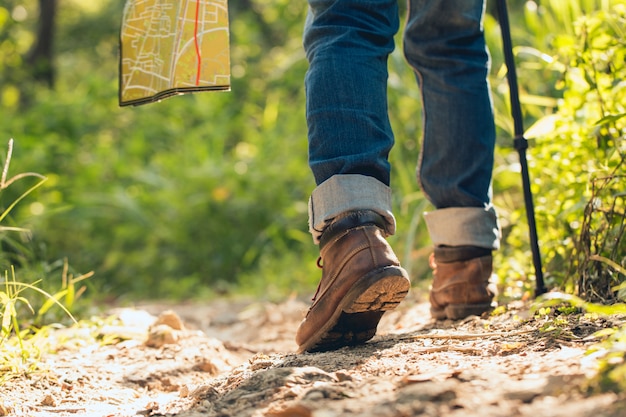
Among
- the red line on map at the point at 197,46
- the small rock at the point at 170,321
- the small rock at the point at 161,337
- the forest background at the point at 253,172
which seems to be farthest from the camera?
the small rock at the point at 170,321

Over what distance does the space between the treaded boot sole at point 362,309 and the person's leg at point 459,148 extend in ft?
1.53

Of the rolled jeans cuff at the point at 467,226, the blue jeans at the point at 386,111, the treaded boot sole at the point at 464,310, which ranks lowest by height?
the treaded boot sole at the point at 464,310

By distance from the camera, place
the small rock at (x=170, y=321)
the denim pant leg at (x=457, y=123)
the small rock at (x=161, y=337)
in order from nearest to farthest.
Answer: the denim pant leg at (x=457, y=123)
the small rock at (x=161, y=337)
the small rock at (x=170, y=321)

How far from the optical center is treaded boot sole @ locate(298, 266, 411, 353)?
160 centimetres

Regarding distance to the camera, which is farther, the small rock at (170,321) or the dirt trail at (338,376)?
the small rock at (170,321)

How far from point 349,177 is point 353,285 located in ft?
0.79

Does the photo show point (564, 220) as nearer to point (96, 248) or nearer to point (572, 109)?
point (572, 109)

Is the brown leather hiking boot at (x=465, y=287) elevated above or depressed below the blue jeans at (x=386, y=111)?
below

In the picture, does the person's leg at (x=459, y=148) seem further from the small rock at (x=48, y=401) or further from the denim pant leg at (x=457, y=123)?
the small rock at (x=48, y=401)

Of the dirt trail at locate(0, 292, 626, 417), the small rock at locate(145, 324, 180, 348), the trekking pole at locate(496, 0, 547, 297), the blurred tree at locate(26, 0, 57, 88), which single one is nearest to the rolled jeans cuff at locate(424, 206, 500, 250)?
the trekking pole at locate(496, 0, 547, 297)

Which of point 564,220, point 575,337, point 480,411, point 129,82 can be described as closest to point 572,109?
point 564,220

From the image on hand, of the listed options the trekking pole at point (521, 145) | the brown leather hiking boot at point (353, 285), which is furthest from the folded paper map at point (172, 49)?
the trekking pole at point (521, 145)

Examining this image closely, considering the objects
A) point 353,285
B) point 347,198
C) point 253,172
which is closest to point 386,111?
point 347,198

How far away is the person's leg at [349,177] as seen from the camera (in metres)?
1.63
